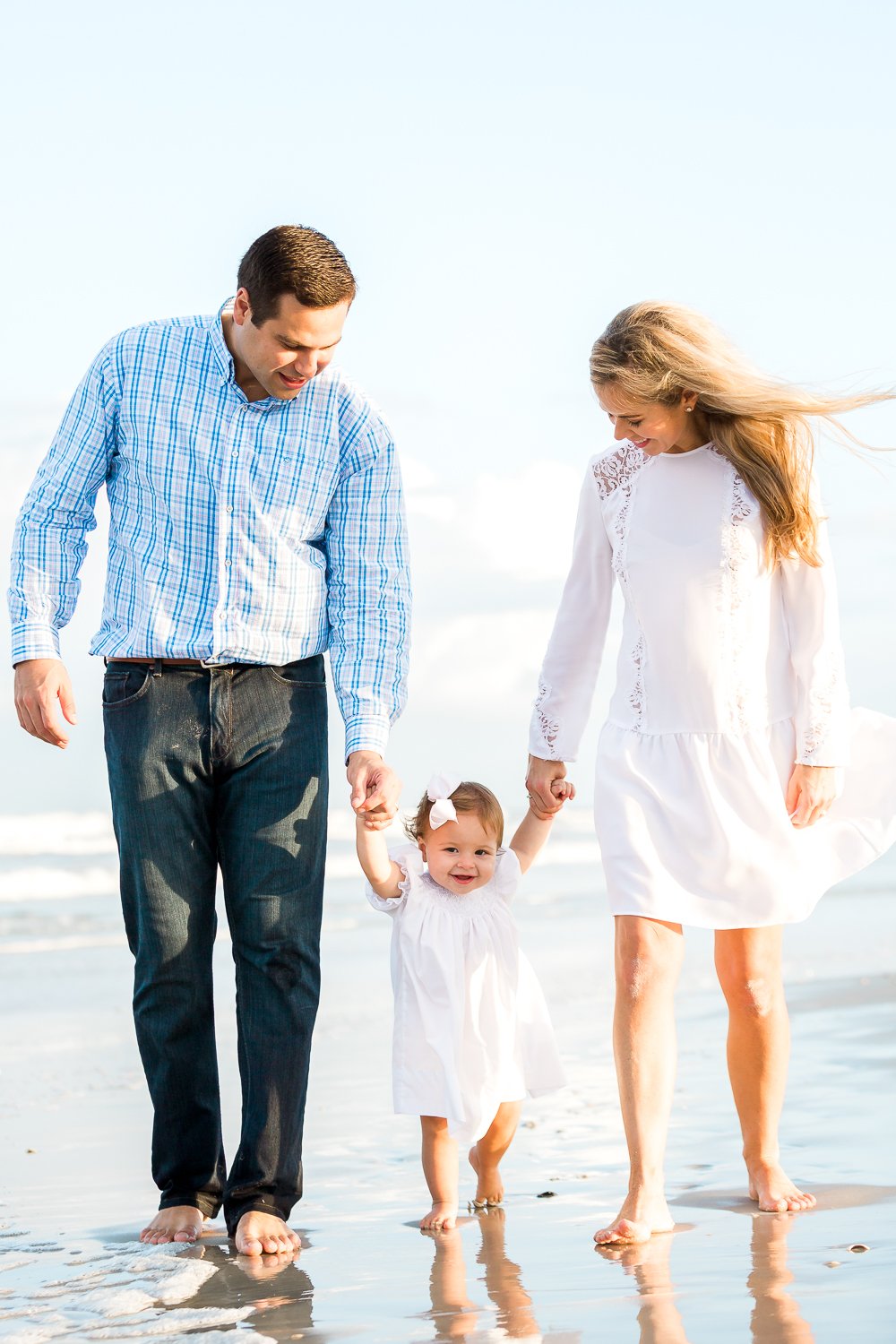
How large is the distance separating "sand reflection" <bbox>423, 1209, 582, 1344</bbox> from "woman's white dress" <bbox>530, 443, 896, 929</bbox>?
752 millimetres

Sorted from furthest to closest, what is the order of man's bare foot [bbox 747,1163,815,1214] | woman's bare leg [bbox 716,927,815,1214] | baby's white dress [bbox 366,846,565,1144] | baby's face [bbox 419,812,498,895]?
1. baby's face [bbox 419,812,498,895]
2. baby's white dress [bbox 366,846,565,1144]
3. woman's bare leg [bbox 716,927,815,1214]
4. man's bare foot [bbox 747,1163,815,1214]

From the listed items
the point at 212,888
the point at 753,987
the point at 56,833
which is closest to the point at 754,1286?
the point at 753,987

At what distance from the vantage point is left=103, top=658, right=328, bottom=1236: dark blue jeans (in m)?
3.38

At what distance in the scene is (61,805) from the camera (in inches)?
776

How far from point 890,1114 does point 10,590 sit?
2690 millimetres

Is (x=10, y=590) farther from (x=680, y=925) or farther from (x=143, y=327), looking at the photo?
(x=680, y=925)

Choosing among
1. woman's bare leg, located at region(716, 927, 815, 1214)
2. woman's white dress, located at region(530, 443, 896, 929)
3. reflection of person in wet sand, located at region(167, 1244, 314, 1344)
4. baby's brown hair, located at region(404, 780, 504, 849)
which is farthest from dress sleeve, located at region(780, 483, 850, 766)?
reflection of person in wet sand, located at region(167, 1244, 314, 1344)

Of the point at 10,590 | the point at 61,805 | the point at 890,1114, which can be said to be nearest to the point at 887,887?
the point at 890,1114

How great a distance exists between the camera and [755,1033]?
3555mm

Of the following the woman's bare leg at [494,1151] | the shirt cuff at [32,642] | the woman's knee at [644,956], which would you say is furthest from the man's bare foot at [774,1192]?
the shirt cuff at [32,642]

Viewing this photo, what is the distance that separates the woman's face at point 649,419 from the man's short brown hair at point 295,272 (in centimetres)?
61

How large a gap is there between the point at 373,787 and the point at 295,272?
3.50 feet

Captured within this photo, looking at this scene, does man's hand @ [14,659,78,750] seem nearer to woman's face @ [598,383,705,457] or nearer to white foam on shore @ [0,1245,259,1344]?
white foam on shore @ [0,1245,259,1344]

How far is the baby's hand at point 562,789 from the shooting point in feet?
12.7
